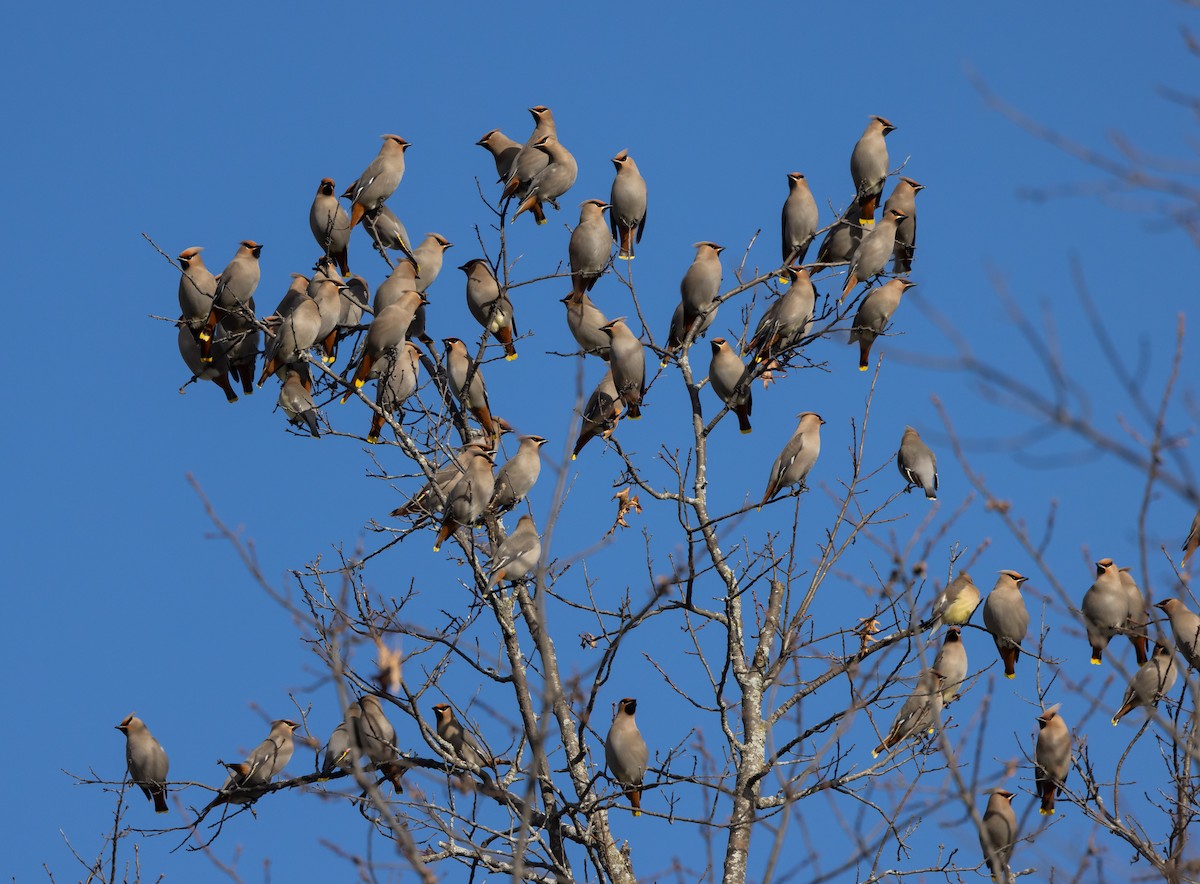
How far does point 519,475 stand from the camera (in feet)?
28.7

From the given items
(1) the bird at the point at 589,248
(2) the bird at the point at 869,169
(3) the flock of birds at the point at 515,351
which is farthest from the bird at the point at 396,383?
(2) the bird at the point at 869,169

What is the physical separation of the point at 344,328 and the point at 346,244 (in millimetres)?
678

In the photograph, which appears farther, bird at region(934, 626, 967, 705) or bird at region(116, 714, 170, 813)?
bird at region(116, 714, 170, 813)

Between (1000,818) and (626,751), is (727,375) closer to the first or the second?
(626,751)

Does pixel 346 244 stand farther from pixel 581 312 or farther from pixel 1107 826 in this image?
pixel 1107 826

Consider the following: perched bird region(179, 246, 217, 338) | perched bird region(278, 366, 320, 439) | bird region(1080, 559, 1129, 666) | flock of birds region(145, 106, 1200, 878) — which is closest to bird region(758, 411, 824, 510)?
flock of birds region(145, 106, 1200, 878)

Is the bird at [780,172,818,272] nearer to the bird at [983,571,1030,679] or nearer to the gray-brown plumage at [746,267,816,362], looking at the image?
the gray-brown plumage at [746,267,816,362]

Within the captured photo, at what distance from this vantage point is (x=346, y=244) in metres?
10.1

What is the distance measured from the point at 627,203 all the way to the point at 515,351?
1438 mm

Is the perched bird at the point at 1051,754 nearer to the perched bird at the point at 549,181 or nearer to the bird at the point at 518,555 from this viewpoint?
the bird at the point at 518,555

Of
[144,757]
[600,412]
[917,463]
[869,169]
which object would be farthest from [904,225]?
[144,757]

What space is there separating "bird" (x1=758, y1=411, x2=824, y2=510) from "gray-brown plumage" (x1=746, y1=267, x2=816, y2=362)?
677 mm

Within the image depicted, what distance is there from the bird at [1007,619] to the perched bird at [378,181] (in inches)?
176

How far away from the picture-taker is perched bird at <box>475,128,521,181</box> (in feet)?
35.7
